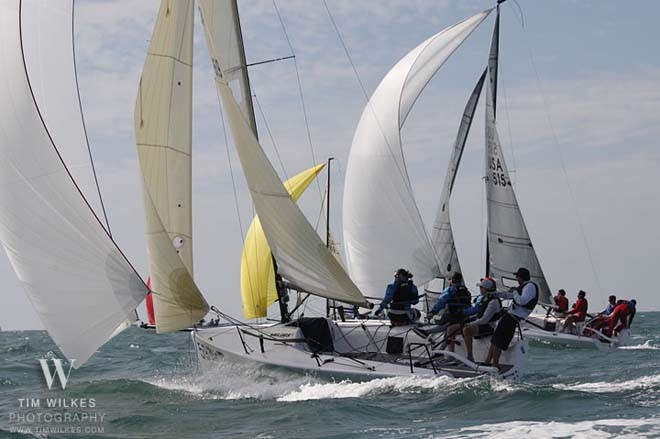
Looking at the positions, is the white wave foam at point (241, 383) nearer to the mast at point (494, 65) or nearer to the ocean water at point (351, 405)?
the ocean water at point (351, 405)

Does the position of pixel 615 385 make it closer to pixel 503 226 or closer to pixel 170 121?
pixel 170 121

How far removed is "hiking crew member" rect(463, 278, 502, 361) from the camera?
1365cm

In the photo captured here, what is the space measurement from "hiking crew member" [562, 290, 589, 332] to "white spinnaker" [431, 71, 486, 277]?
12.1ft

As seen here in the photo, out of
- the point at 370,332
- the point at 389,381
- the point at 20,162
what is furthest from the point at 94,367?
the point at 20,162

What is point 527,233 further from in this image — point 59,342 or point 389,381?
point 59,342

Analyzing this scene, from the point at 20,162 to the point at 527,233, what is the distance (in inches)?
681

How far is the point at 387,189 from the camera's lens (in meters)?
22.4

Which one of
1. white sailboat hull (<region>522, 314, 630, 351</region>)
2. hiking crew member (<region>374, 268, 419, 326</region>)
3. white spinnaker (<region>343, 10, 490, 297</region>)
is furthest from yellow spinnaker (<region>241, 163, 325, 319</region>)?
white sailboat hull (<region>522, 314, 630, 351</region>)

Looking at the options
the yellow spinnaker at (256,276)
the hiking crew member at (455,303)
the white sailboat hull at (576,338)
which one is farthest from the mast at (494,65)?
the hiking crew member at (455,303)

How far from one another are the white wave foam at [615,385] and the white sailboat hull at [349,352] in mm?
766

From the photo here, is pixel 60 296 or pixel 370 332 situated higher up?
pixel 60 296

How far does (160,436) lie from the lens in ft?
36.2

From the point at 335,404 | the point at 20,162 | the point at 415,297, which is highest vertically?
the point at 20,162

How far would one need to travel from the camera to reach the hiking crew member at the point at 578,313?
76.3ft
